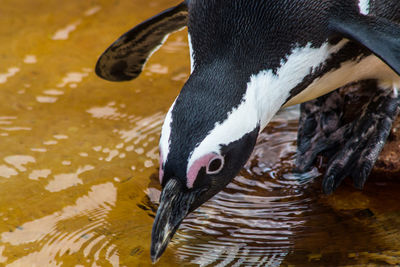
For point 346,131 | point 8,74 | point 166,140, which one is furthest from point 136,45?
point 166,140

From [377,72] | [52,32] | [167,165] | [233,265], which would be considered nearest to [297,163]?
[377,72]

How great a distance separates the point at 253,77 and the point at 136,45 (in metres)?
0.97

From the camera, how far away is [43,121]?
2.95 metres

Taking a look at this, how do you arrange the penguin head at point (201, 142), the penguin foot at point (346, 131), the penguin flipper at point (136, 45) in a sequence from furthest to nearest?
the penguin flipper at point (136, 45), the penguin foot at point (346, 131), the penguin head at point (201, 142)

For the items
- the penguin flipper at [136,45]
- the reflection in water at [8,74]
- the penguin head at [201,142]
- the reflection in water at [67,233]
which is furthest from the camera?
the reflection in water at [8,74]

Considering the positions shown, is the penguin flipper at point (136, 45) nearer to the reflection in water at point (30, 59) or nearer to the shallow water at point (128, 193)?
the shallow water at point (128, 193)

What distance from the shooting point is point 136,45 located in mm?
2859

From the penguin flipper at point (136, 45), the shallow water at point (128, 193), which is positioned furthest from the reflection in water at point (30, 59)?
the penguin flipper at point (136, 45)

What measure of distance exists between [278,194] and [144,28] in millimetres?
878

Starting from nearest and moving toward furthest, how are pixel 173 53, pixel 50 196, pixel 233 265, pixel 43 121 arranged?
pixel 233 265 < pixel 50 196 < pixel 43 121 < pixel 173 53

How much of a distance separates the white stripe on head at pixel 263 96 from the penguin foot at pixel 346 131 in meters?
0.47

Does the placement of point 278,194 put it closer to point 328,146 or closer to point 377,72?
point 328,146

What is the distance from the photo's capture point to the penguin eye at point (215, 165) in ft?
6.19

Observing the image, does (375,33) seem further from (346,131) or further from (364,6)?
(346,131)
